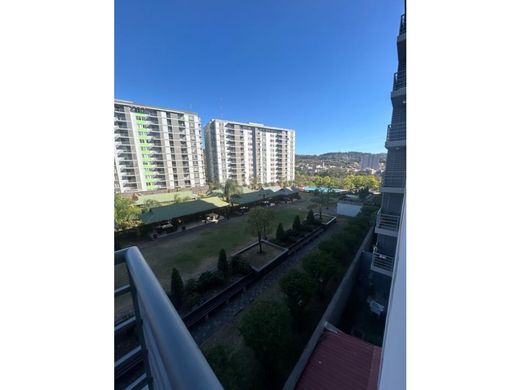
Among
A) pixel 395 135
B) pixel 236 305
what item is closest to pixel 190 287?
pixel 236 305

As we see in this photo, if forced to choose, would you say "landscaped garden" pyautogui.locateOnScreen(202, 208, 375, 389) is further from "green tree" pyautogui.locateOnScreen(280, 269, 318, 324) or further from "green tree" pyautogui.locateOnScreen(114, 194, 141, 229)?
"green tree" pyautogui.locateOnScreen(114, 194, 141, 229)

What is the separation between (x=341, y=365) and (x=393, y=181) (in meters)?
4.51

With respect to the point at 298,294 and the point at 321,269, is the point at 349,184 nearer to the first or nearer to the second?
the point at 321,269

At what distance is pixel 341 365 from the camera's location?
12.1 ft

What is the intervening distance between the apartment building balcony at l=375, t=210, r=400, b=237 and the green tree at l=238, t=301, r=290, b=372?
357 cm

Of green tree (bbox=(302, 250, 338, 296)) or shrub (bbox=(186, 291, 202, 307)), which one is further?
green tree (bbox=(302, 250, 338, 296))

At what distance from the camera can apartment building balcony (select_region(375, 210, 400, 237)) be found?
5.01 meters

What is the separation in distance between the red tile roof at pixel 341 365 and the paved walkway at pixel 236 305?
2.17m

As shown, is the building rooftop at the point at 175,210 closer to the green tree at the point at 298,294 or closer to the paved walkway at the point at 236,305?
the paved walkway at the point at 236,305

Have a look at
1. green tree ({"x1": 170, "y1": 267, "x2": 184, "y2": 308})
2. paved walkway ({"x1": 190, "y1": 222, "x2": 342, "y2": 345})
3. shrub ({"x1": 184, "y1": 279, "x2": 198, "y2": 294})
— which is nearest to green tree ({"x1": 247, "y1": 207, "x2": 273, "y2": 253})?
paved walkway ({"x1": 190, "y1": 222, "x2": 342, "y2": 345})
